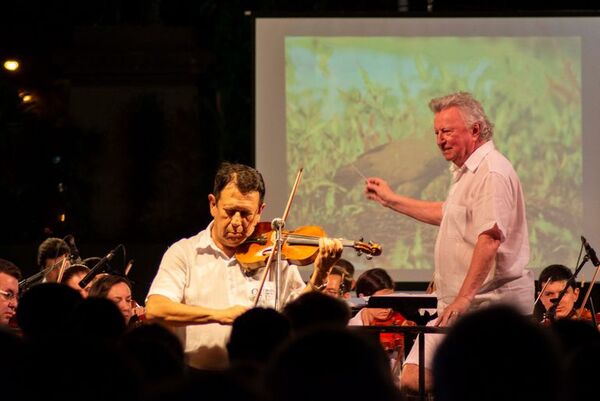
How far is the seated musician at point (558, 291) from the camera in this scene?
8.05 meters

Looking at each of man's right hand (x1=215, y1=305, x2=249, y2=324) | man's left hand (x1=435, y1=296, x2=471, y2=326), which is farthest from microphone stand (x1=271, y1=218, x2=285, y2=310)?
man's left hand (x1=435, y1=296, x2=471, y2=326)

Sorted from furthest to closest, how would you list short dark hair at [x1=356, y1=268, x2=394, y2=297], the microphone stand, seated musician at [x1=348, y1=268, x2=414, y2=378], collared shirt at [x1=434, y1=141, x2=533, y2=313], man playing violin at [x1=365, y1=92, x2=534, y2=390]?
short dark hair at [x1=356, y1=268, x2=394, y2=297] → seated musician at [x1=348, y1=268, x2=414, y2=378] → collared shirt at [x1=434, y1=141, x2=533, y2=313] → man playing violin at [x1=365, y1=92, x2=534, y2=390] → the microphone stand

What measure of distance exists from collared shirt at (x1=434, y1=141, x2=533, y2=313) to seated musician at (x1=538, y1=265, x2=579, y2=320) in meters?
2.00

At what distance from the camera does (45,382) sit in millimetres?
2602

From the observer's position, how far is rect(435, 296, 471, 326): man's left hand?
5.65m

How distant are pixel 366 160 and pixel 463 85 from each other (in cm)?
99

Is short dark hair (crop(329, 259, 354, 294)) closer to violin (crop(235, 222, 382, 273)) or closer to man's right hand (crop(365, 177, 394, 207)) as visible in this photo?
man's right hand (crop(365, 177, 394, 207))

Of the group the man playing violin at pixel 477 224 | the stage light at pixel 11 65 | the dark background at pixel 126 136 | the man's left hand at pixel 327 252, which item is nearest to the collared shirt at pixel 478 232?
the man playing violin at pixel 477 224

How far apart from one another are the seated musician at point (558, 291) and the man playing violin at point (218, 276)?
3146mm

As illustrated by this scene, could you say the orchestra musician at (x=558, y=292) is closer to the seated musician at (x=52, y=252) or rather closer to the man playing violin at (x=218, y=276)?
the man playing violin at (x=218, y=276)

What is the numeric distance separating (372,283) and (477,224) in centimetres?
287

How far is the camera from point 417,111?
33.9ft

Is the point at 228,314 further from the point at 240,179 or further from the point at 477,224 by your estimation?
the point at 477,224

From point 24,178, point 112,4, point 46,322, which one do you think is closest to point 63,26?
point 112,4
